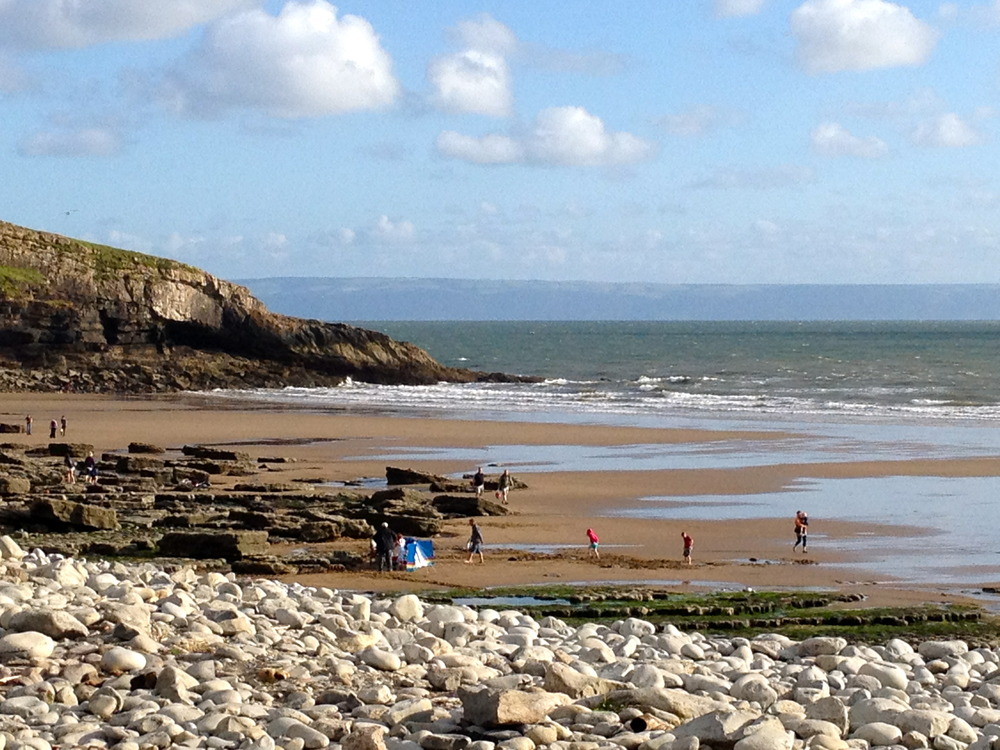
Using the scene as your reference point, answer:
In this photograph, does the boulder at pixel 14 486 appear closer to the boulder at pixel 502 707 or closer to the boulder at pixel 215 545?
the boulder at pixel 215 545

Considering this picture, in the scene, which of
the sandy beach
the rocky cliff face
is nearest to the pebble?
the sandy beach

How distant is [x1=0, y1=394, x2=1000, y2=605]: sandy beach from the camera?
2292cm

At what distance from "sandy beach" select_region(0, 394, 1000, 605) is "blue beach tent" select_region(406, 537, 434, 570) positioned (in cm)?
25

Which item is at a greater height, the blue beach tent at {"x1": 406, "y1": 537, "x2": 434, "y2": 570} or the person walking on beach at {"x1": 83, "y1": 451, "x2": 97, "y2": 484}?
the person walking on beach at {"x1": 83, "y1": 451, "x2": 97, "y2": 484}

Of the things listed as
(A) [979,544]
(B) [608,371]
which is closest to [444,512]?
(A) [979,544]

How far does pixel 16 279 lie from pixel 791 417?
51009 mm

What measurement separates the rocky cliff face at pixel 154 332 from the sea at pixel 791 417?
12.7ft

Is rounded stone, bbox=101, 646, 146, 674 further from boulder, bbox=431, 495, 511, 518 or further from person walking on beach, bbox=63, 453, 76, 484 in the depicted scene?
person walking on beach, bbox=63, 453, 76, 484

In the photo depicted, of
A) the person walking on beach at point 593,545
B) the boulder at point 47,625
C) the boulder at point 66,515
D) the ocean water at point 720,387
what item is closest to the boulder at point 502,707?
the boulder at point 47,625

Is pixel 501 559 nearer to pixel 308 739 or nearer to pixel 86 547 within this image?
pixel 86 547

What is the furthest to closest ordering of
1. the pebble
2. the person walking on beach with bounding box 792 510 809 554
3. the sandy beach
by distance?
the person walking on beach with bounding box 792 510 809 554, the sandy beach, the pebble

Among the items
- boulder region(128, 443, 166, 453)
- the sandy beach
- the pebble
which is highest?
the pebble

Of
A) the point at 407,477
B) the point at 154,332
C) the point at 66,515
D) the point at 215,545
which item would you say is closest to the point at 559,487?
the point at 407,477

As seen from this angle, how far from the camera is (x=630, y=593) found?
20.9 metres
